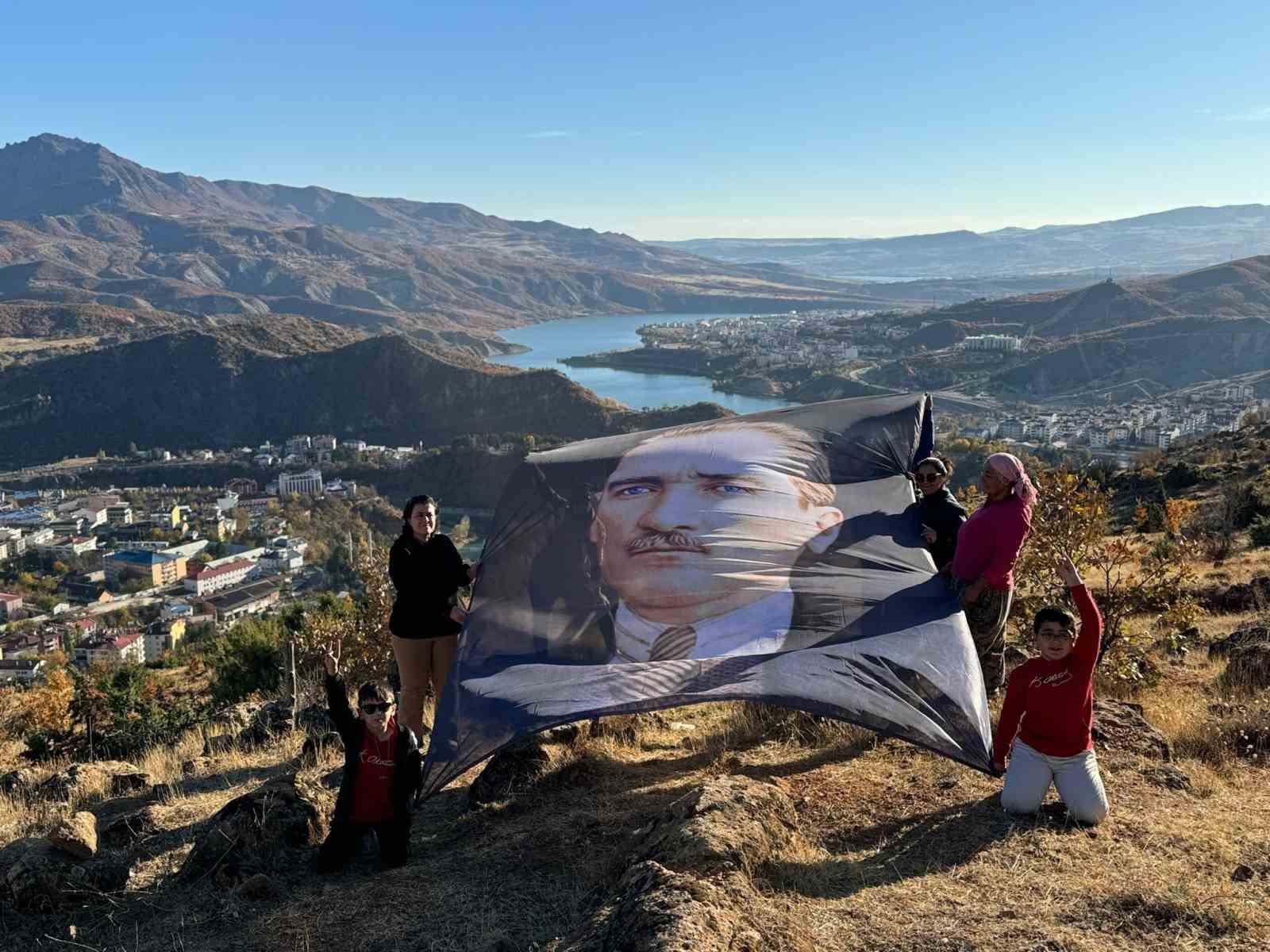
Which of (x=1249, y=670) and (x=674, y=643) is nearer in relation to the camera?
(x=674, y=643)

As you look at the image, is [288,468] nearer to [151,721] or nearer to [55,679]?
[55,679]

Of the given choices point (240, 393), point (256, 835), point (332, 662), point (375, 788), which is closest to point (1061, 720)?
point (375, 788)

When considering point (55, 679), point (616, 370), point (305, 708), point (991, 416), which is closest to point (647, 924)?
point (305, 708)

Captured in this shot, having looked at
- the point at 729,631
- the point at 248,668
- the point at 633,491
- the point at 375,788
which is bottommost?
the point at 248,668

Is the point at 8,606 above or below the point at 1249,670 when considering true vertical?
below

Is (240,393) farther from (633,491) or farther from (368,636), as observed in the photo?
(633,491)

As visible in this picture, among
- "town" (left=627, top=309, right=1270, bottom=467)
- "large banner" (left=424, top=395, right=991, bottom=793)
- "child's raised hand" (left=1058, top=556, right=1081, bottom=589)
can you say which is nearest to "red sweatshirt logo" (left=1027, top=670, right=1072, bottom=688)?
"large banner" (left=424, top=395, right=991, bottom=793)

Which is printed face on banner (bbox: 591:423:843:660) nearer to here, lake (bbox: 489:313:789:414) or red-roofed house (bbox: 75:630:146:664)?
red-roofed house (bbox: 75:630:146:664)
